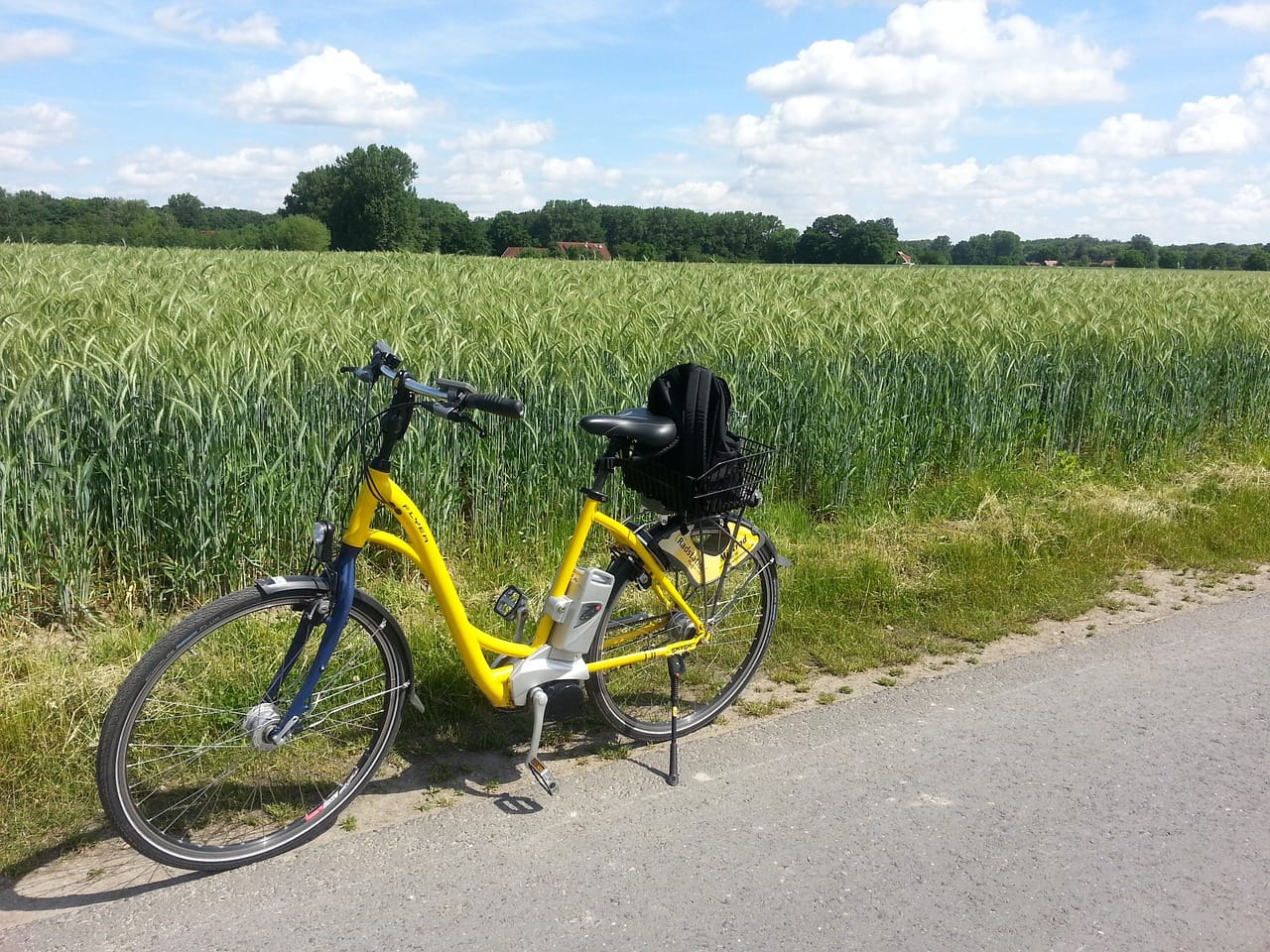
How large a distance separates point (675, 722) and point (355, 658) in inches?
47.9

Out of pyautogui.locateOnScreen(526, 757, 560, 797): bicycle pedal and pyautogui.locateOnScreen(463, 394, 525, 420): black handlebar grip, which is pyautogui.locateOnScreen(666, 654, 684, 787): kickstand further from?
pyautogui.locateOnScreen(463, 394, 525, 420): black handlebar grip

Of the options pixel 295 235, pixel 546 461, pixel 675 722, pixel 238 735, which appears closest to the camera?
pixel 238 735

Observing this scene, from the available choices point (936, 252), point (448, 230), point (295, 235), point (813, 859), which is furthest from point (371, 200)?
point (813, 859)

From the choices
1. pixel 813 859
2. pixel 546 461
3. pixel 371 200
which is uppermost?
pixel 371 200

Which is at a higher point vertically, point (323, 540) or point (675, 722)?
point (323, 540)

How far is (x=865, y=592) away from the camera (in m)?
5.35

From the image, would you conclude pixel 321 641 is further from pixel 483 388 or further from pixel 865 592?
pixel 865 592

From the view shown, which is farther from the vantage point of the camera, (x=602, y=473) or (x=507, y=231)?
(x=507, y=231)

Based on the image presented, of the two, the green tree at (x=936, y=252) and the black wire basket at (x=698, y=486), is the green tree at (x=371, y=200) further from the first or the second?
the black wire basket at (x=698, y=486)

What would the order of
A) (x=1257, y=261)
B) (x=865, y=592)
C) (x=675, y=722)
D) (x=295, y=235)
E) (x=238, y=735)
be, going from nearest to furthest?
(x=238, y=735)
(x=675, y=722)
(x=865, y=592)
(x=295, y=235)
(x=1257, y=261)

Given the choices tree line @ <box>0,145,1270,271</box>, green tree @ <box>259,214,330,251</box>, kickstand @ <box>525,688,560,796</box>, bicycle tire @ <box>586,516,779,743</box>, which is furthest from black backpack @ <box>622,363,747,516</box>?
green tree @ <box>259,214,330,251</box>

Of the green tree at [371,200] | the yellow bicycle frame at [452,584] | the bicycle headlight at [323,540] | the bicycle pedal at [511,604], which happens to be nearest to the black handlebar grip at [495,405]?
the yellow bicycle frame at [452,584]

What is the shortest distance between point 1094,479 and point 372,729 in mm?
6708

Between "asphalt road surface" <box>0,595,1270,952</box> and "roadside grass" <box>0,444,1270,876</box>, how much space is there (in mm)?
404
